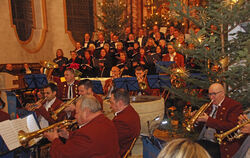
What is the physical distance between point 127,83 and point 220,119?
384cm

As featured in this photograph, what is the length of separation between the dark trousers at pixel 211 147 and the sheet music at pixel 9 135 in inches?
96.6

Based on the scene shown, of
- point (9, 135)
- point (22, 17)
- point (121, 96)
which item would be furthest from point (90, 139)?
point (22, 17)

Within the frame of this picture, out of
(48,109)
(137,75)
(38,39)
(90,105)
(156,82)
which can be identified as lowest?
(48,109)

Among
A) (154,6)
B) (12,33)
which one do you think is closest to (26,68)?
(12,33)

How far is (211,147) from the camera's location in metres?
3.50

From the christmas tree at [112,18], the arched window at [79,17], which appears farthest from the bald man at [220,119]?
the arched window at [79,17]

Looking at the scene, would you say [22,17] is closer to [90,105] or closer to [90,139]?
[90,105]

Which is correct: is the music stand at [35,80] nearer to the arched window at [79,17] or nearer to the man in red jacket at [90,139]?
the man in red jacket at [90,139]

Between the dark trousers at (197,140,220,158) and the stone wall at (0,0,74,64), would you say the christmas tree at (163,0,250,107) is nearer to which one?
the dark trousers at (197,140,220,158)

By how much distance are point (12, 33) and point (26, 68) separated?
1.98m

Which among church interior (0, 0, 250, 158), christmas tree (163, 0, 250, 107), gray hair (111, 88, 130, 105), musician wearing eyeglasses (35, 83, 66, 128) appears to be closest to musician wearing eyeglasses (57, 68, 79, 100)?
church interior (0, 0, 250, 158)

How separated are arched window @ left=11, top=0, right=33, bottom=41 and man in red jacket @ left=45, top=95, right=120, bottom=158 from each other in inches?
419

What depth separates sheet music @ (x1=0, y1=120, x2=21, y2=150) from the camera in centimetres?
266

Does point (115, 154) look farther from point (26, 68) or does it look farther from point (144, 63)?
point (26, 68)
